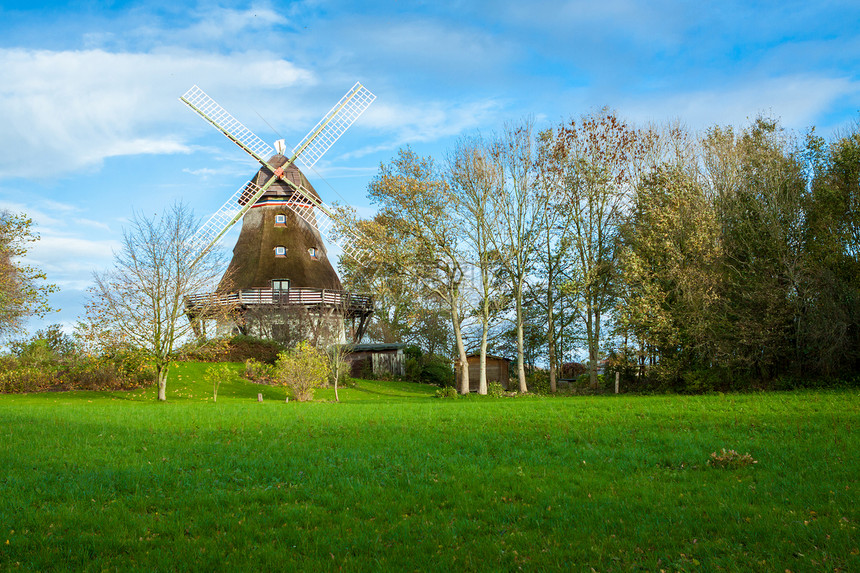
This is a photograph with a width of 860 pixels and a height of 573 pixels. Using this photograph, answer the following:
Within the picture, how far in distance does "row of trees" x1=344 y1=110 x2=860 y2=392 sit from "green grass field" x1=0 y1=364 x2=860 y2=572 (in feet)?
46.3

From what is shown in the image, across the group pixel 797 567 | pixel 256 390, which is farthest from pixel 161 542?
pixel 256 390

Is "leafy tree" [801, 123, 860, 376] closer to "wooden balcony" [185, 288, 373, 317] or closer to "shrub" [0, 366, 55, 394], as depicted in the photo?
"wooden balcony" [185, 288, 373, 317]

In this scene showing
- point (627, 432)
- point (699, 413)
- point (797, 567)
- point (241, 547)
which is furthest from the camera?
point (699, 413)

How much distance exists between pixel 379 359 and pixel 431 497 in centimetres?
3622

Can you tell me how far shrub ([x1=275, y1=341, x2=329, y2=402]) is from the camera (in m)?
26.4

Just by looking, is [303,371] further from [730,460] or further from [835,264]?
[835,264]

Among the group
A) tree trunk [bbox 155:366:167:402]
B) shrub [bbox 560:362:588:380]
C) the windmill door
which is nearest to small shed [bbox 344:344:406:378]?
the windmill door

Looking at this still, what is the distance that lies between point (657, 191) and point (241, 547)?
2934cm

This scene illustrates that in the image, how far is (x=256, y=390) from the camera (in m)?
31.5

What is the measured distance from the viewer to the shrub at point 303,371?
86.5 feet

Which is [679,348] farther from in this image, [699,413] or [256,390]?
[256,390]

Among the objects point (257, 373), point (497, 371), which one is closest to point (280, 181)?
point (257, 373)

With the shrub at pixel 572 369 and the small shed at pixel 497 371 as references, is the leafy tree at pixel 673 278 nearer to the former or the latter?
the small shed at pixel 497 371

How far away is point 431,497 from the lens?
7797 mm
